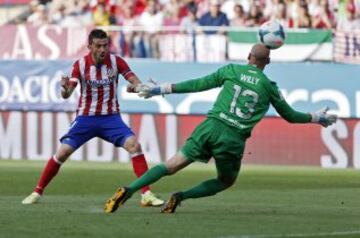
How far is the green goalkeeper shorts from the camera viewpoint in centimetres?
1289

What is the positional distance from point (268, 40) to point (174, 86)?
1145mm

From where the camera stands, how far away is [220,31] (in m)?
25.6

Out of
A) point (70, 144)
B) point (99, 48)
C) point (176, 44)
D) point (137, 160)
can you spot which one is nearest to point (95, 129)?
point (70, 144)

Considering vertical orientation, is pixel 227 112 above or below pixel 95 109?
above

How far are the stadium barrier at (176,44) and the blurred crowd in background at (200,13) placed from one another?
44 cm

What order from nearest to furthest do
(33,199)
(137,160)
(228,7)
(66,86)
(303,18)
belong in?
(66,86) < (137,160) < (33,199) < (303,18) < (228,7)

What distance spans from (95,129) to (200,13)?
12.8 m

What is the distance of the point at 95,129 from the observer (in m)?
14.9

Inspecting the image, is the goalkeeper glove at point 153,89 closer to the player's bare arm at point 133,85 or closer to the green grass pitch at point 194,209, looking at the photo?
the player's bare arm at point 133,85

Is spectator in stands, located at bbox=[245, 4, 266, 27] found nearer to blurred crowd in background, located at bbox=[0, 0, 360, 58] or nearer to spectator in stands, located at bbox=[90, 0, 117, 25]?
blurred crowd in background, located at bbox=[0, 0, 360, 58]

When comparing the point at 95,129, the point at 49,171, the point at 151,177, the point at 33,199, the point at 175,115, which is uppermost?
the point at 95,129

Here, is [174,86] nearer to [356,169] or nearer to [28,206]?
[28,206]

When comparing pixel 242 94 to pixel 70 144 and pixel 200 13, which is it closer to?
pixel 70 144

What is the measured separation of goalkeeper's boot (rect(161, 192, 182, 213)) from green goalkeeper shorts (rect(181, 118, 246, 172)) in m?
0.53
